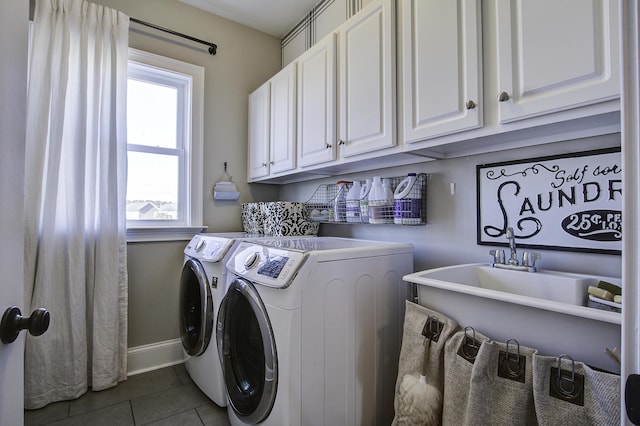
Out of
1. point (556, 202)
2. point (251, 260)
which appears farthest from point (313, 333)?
point (556, 202)

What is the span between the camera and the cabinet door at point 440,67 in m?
1.17

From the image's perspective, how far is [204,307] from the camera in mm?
1801

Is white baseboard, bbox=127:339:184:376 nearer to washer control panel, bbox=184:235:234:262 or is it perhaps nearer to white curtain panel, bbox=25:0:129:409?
white curtain panel, bbox=25:0:129:409

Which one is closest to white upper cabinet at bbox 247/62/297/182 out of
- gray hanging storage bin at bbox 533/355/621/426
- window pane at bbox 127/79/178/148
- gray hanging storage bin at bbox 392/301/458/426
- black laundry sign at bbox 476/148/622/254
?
window pane at bbox 127/79/178/148

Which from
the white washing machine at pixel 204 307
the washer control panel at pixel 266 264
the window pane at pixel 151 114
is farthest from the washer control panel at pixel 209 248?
the window pane at pixel 151 114

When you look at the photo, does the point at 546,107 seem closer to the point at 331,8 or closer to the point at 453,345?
the point at 453,345

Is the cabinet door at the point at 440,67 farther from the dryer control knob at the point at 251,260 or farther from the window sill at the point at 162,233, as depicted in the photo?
the window sill at the point at 162,233

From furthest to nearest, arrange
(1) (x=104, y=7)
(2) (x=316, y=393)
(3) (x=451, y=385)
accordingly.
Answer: (1) (x=104, y=7)
(2) (x=316, y=393)
(3) (x=451, y=385)

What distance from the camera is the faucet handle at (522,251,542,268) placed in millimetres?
1222

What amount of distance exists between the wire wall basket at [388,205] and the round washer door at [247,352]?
0.79m

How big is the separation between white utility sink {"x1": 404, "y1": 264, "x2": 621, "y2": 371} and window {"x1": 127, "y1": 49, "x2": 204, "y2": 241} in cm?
199

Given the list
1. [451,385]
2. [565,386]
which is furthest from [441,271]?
[565,386]

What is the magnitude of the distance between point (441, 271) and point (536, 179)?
56cm

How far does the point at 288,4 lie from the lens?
2486mm
